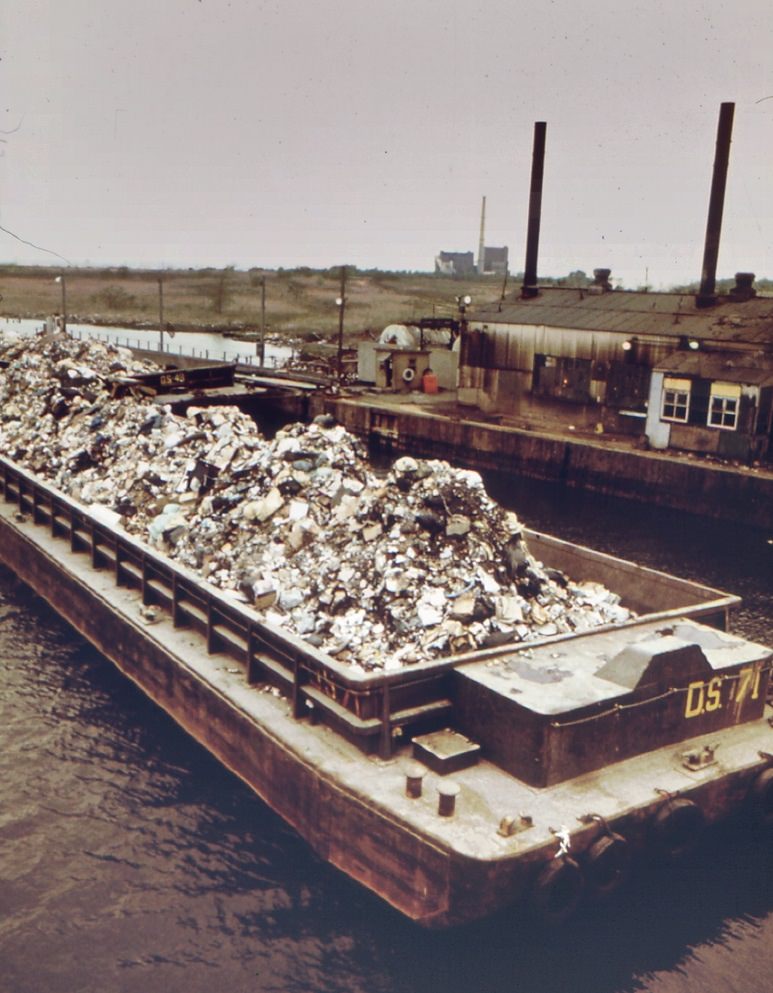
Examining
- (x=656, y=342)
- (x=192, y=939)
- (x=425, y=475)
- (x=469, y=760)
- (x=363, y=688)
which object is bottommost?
(x=192, y=939)

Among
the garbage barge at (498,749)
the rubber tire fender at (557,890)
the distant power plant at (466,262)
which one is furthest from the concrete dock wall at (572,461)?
the distant power plant at (466,262)

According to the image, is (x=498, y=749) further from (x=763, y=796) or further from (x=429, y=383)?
(x=429, y=383)

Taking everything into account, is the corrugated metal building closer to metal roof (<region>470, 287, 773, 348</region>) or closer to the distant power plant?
metal roof (<region>470, 287, 773, 348</region>)

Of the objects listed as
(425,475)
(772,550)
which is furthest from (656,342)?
(425,475)

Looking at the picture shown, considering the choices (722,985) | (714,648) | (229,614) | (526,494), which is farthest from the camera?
(526,494)

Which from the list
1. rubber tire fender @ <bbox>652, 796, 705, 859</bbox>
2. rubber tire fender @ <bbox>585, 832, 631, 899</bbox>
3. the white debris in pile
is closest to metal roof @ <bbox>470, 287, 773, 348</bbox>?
the white debris in pile

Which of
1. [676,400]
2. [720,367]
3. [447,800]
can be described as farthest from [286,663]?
[720,367]

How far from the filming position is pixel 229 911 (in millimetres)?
6848

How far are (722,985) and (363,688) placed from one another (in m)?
3.45

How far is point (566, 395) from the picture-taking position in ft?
86.9

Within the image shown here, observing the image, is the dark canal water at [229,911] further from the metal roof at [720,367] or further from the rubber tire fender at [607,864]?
the metal roof at [720,367]

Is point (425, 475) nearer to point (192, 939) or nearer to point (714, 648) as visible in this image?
point (714, 648)

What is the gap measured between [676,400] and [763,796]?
16.5 m

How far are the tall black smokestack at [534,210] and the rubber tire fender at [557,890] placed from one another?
27119 mm
